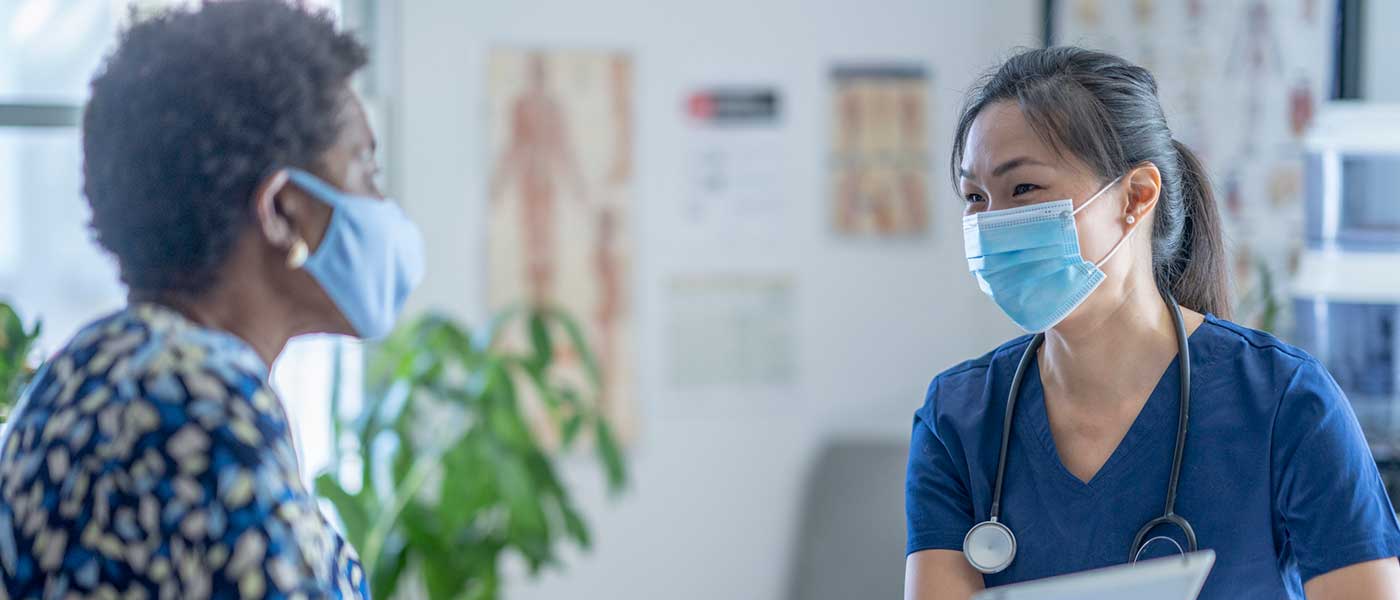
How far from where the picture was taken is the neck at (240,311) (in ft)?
3.54

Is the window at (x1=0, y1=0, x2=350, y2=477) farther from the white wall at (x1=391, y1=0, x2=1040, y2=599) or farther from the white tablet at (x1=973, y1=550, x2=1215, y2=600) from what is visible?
the white tablet at (x1=973, y1=550, x2=1215, y2=600)

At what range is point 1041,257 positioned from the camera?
1.40 meters

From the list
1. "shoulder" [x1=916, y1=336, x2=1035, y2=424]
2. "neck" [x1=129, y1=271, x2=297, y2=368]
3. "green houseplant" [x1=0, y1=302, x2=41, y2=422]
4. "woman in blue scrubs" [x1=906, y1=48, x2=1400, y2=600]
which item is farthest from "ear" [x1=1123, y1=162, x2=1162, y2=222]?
"green houseplant" [x1=0, y1=302, x2=41, y2=422]

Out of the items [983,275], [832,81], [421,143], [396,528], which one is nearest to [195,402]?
[983,275]

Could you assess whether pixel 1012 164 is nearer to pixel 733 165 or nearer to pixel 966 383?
pixel 966 383

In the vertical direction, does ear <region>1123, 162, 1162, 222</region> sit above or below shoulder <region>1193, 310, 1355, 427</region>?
above

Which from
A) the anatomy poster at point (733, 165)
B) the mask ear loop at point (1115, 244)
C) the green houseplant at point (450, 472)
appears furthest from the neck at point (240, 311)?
the anatomy poster at point (733, 165)

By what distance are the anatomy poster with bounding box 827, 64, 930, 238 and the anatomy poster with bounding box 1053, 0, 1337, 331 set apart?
1.73 feet

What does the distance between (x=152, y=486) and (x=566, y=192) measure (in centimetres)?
236

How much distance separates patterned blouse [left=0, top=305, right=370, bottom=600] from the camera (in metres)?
0.91

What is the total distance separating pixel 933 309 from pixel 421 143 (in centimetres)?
141

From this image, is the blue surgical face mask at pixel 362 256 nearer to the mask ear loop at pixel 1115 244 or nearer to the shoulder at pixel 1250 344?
the mask ear loop at pixel 1115 244

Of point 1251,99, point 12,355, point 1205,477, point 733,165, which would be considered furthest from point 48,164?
point 1251,99

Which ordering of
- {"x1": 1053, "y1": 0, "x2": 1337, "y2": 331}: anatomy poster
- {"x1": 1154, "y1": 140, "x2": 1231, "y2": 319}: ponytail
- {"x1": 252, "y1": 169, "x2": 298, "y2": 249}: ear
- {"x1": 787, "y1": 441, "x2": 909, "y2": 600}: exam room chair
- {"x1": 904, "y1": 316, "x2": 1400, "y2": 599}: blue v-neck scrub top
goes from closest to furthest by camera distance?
{"x1": 252, "y1": 169, "x2": 298, "y2": 249}: ear → {"x1": 904, "y1": 316, "x2": 1400, "y2": 599}: blue v-neck scrub top → {"x1": 1154, "y1": 140, "x2": 1231, "y2": 319}: ponytail → {"x1": 1053, "y1": 0, "x2": 1337, "y2": 331}: anatomy poster → {"x1": 787, "y1": 441, "x2": 909, "y2": 600}: exam room chair
